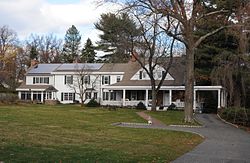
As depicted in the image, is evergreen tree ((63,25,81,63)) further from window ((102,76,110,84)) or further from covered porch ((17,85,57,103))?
window ((102,76,110,84))

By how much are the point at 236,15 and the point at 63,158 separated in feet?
67.5

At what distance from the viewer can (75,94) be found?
62656mm

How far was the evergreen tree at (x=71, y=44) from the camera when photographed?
9744cm

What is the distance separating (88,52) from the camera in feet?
298

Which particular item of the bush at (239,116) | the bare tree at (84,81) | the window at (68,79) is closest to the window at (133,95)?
the bare tree at (84,81)

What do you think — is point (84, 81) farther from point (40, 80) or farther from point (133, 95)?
point (133, 95)

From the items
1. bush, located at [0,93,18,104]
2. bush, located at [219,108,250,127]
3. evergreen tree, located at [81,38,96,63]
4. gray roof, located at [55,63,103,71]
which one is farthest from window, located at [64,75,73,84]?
bush, located at [219,108,250,127]

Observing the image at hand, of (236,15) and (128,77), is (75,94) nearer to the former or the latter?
(128,77)

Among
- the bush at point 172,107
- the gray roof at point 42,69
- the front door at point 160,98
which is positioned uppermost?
the gray roof at point 42,69

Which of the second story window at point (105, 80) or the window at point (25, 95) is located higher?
the second story window at point (105, 80)

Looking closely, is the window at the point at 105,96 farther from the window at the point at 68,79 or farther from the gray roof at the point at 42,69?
the gray roof at the point at 42,69

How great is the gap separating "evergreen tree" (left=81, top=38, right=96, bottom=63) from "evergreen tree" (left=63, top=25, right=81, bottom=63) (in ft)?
17.0

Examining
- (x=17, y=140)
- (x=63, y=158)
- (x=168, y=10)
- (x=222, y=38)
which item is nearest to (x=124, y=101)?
(x=222, y=38)

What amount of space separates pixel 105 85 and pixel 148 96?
6745 millimetres
